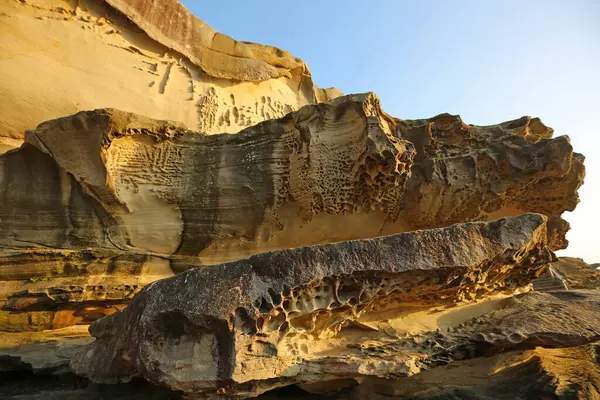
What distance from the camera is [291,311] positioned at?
2840mm

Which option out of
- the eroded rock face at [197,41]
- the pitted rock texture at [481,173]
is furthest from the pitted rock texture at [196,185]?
the eroded rock face at [197,41]

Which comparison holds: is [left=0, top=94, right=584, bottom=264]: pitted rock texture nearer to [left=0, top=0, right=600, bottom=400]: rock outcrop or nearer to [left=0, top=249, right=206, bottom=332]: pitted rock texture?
[left=0, top=0, right=600, bottom=400]: rock outcrop

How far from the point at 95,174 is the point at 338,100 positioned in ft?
10.1

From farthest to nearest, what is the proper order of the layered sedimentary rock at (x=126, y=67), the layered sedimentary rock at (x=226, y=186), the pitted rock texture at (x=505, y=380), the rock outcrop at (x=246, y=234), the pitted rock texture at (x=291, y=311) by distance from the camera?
the layered sedimentary rock at (x=126, y=67) → the layered sedimentary rock at (x=226, y=186) → the pitted rock texture at (x=505, y=380) → the rock outcrop at (x=246, y=234) → the pitted rock texture at (x=291, y=311)

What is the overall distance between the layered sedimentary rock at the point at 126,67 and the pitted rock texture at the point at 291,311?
438 cm

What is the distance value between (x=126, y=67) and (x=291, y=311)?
605cm

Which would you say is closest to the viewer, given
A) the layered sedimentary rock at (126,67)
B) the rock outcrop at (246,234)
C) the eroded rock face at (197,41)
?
the rock outcrop at (246,234)

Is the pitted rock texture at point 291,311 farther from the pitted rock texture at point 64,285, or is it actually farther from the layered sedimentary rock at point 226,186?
the layered sedimentary rock at point 226,186

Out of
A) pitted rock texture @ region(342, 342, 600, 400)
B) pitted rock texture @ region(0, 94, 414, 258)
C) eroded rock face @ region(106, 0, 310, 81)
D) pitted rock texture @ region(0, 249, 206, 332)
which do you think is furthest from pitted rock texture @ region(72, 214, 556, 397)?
eroded rock face @ region(106, 0, 310, 81)

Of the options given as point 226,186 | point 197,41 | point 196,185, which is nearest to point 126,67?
point 197,41

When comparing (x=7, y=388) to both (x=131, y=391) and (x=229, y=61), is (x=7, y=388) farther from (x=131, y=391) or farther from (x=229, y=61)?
(x=229, y=61)

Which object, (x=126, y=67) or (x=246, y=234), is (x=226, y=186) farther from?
(x=126, y=67)

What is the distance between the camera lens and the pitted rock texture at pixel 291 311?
8.73 feet

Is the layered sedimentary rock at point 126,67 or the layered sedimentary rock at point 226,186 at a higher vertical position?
the layered sedimentary rock at point 126,67
